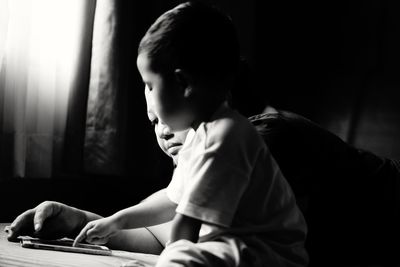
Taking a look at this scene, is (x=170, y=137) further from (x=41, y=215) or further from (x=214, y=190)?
(x=214, y=190)

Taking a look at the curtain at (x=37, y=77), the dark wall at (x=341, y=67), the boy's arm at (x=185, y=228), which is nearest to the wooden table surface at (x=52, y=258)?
the boy's arm at (x=185, y=228)

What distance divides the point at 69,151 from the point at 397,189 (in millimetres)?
1009

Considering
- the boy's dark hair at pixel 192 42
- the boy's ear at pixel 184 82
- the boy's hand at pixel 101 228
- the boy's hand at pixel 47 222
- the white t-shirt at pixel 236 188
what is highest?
the boy's dark hair at pixel 192 42

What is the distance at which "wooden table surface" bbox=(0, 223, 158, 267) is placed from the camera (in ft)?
3.51

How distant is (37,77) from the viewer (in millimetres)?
1866

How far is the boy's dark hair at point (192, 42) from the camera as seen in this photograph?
936mm

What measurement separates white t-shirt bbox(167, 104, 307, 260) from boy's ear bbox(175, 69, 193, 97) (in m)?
0.06

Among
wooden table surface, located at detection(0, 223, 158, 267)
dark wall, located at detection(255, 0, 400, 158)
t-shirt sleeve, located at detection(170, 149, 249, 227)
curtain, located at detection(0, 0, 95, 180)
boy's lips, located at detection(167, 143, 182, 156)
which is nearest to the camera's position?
t-shirt sleeve, located at detection(170, 149, 249, 227)

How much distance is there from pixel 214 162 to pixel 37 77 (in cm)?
114

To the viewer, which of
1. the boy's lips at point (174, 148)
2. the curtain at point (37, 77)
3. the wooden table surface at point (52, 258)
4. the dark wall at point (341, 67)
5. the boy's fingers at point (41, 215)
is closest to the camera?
the wooden table surface at point (52, 258)

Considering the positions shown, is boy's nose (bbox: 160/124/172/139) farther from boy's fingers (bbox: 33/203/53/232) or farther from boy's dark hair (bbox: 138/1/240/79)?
boy's dark hair (bbox: 138/1/240/79)

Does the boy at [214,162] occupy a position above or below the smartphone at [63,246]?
above

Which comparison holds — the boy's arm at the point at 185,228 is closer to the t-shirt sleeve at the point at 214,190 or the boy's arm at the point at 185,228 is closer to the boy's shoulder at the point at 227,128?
the t-shirt sleeve at the point at 214,190

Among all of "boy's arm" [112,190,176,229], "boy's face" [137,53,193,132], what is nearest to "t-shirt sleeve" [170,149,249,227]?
"boy's face" [137,53,193,132]
